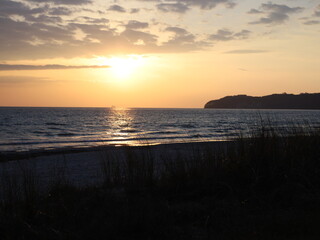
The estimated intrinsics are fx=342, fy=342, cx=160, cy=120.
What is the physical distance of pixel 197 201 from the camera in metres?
5.75

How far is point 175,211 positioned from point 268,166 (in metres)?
2.38

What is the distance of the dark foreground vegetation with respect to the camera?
4266 millimetres

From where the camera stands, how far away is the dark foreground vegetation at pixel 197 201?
14.0 ft

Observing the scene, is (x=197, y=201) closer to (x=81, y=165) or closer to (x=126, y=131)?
(x=81, y=165)

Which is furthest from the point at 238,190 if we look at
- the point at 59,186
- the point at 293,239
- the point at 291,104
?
the point at 291,104

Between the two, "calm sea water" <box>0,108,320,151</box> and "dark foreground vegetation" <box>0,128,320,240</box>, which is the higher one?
"dark foreground vegetation" <box>0,128,320,240</box>

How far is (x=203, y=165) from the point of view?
6.71m

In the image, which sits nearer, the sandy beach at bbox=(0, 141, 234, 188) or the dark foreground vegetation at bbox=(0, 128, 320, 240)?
the dark foreground vegetation at bbox=(0, 128, 320, 240)

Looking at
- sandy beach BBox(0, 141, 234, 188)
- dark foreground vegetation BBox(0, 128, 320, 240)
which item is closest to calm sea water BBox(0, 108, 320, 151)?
sandy beach BBox(0, 141, 234, 188)

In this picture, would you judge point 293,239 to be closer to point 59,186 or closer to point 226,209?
point 226,209

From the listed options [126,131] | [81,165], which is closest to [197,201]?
[81,165]

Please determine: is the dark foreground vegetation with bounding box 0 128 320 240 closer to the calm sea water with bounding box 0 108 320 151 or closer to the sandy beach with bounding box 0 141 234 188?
the sandy beach with bounding box 0 141 234 188

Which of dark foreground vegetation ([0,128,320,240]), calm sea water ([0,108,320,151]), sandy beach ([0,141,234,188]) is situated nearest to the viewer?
dark foreground vegetation ([0,128,320,240])

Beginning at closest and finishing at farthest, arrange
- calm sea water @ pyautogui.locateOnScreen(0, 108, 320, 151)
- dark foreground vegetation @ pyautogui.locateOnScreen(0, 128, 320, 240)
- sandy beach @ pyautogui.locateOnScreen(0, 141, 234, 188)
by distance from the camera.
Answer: dark foreground vegetation @ pyautogui.locateOnScreen(0, 128, 320, 240), sandy beach @ pyautogui.locateOnScreen(0, 141, 234, 188), calm sea water @ pyautogui.locateOnScreen(0, 108, 320, 151)
